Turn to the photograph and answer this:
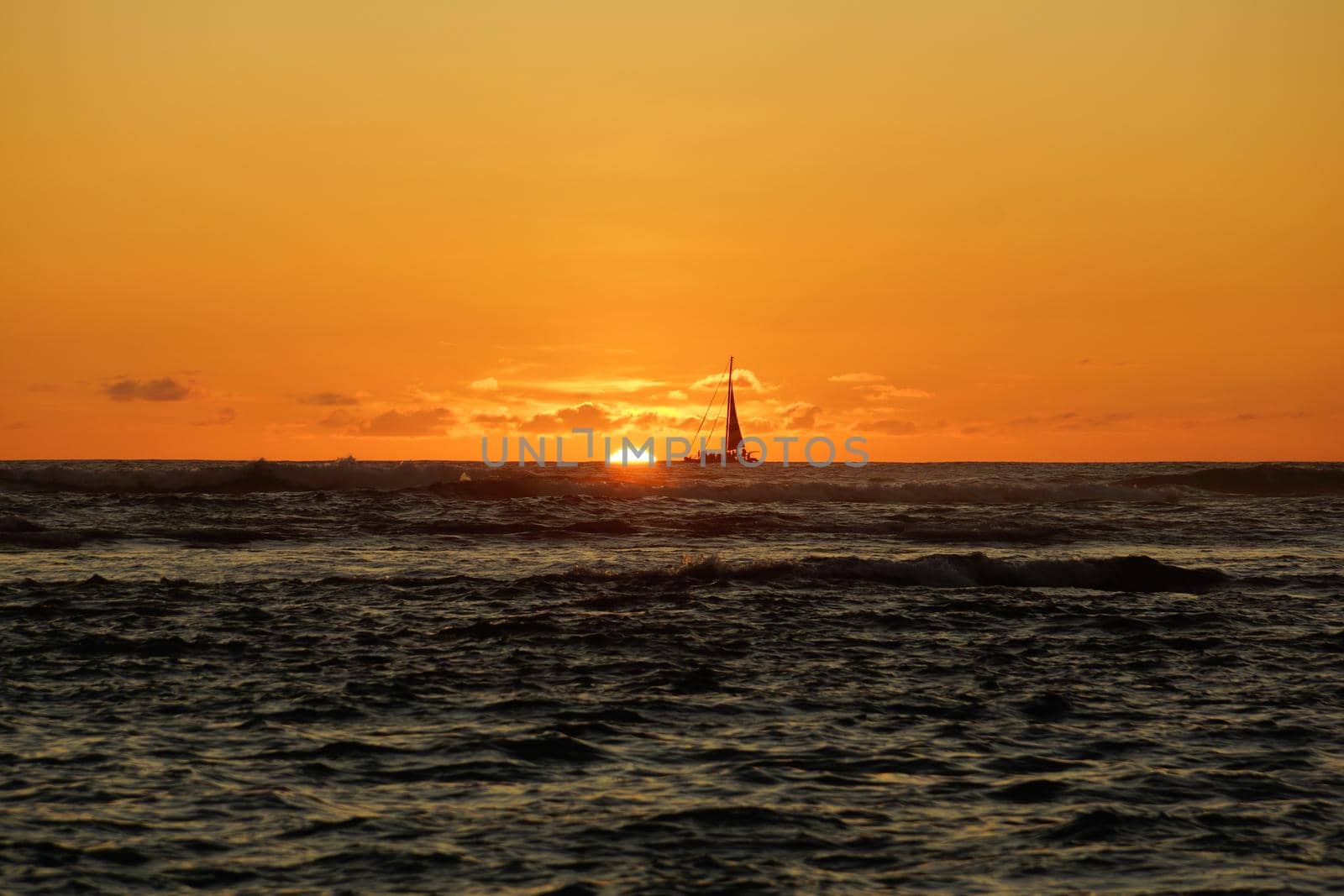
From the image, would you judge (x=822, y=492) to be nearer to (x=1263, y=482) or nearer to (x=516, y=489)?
(x=516, y=489)

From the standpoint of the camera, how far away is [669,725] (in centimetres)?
1320

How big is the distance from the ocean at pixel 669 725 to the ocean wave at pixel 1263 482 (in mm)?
56045

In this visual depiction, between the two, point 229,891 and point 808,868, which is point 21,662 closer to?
point 229,891

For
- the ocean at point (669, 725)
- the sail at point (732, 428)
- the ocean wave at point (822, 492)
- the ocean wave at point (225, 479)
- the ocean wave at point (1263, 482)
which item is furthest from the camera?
the sail at point (732, 428)

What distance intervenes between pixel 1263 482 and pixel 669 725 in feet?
277

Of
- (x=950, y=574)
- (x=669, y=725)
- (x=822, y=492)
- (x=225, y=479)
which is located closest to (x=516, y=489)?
(x=822, y=492)

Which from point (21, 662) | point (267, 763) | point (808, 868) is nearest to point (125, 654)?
point (21, 662)

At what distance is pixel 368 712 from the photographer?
1364cm

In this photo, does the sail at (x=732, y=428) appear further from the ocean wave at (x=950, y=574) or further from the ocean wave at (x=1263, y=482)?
the ocean wave at (x=950, y=574)

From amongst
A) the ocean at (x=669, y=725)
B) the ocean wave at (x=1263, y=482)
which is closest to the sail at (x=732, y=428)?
the ocean wave at (x=1263, y=482)

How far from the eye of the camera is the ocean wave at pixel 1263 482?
8100 centimetres

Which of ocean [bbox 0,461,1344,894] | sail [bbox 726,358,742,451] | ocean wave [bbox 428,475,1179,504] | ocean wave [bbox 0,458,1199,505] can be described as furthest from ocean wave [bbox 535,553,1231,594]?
sail [bbox 726,358,742,451]

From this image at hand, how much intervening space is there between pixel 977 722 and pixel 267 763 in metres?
8.13

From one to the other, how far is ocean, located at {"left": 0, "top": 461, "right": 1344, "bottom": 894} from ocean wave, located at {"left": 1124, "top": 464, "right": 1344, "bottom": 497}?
56045 millimetres
